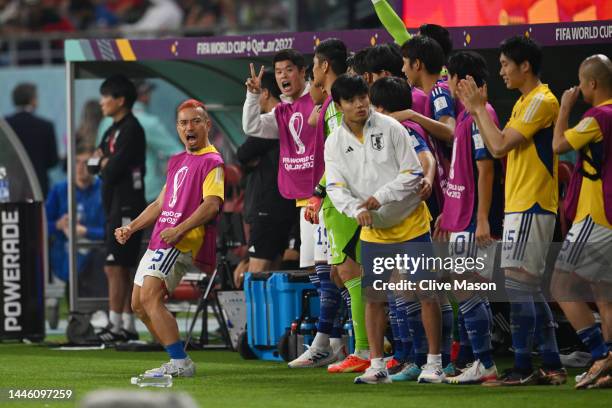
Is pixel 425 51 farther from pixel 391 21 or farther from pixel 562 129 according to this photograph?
pixel 562 129

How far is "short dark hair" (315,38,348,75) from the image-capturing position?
10.3 m

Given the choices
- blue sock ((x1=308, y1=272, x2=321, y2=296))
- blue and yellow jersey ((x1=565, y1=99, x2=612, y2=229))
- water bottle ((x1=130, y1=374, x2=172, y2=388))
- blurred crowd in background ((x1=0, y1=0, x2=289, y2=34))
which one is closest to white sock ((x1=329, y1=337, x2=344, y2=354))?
blue sock ((x1=308, y1=272, x2=321, y2=296))

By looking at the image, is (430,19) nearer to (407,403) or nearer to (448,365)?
(448,365)

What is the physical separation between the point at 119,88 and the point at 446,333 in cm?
472

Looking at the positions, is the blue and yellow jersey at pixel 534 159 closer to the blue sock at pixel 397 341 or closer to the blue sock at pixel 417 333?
the blue sock at pixel 417 333

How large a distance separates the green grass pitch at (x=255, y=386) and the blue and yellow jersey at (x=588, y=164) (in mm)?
991

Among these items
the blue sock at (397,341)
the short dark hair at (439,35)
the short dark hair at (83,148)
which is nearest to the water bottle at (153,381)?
the blue sock at (397,341)

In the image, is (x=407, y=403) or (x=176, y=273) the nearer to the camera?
(x=407, y=403)

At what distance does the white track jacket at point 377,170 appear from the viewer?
8.79 meters

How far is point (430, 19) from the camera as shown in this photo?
12672 millimetres

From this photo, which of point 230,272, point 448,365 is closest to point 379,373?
point 448,365

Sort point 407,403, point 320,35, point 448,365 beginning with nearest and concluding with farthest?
point 407,403, point 448,365, point 320,35

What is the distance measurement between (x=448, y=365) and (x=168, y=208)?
2.06 meters

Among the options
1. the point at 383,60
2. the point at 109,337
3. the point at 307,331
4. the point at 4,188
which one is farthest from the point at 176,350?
the point at 4,188
